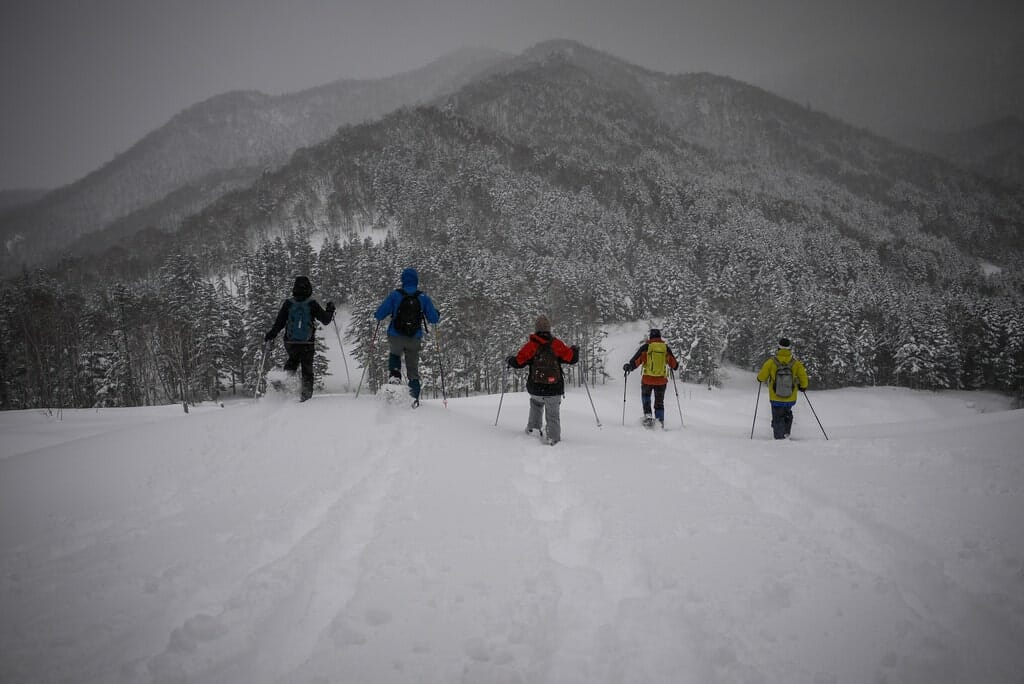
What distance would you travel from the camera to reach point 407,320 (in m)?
7.69

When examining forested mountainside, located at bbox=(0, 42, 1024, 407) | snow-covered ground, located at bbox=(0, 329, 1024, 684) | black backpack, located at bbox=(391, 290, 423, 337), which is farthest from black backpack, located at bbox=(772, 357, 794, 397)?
forested mountainside, located at bbox=(0, 42, 1024, 407)

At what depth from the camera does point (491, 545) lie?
3379mm

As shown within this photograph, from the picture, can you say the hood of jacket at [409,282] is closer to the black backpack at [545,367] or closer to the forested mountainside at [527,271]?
the forested mountainside at [527,271]

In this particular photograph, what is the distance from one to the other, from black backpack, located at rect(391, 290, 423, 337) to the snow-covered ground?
2.60 metres

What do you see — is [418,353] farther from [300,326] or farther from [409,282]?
[300,326]

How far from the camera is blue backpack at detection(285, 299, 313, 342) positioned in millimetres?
7828

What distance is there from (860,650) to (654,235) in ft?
461

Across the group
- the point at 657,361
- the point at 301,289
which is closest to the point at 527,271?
the point at 657,361

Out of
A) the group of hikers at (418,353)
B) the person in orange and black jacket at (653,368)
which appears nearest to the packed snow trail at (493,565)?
the group of hikers at (418,353)

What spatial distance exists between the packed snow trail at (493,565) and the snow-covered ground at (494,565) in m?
0.02

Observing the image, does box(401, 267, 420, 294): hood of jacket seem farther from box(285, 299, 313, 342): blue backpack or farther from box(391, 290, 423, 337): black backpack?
box(285, 299, 313, 342): blue backpack

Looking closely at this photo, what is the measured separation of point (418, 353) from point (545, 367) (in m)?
2.56

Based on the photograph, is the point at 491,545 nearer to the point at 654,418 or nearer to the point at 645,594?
the point at 645,594

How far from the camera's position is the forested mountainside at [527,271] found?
38750mm
